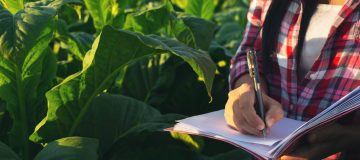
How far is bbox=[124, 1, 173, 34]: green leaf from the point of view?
2.06 m

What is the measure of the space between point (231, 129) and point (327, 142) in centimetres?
20

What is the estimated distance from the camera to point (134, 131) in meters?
1.79

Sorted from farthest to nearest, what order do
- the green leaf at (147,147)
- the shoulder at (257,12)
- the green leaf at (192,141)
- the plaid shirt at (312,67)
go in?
the green leaf at (192,141)
the green leaf at (147,147)
the shoulder at (257,12)
the plaid shirt at (312,67)

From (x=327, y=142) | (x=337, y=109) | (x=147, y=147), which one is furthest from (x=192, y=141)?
(x=337, y=109)

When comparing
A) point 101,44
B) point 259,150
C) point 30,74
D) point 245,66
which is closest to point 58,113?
point 30,74

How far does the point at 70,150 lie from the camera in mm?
1482

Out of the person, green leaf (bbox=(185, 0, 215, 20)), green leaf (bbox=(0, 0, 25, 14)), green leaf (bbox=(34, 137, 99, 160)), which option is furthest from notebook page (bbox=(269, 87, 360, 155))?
green leaf (bbox=(185, 0, 215, 20))

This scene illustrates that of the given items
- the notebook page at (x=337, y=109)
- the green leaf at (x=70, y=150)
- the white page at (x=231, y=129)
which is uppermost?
the notebook page at (x=337, y=109)

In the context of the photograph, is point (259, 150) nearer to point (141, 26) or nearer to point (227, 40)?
point (141, 26)

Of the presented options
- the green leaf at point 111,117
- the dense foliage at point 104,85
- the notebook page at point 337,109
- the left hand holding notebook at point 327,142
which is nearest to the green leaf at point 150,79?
the dense foliage at point 104,85

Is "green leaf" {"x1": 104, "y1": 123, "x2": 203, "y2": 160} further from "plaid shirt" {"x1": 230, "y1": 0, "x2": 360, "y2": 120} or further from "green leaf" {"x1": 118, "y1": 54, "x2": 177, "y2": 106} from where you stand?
"green leaf" {"x1": 118, "y1": 54, "x2": 177, "y2": 106}

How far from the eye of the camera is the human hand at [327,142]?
1.30 m

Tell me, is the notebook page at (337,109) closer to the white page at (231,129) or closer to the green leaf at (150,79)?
the white page at (231,129)

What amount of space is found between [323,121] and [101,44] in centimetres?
57
